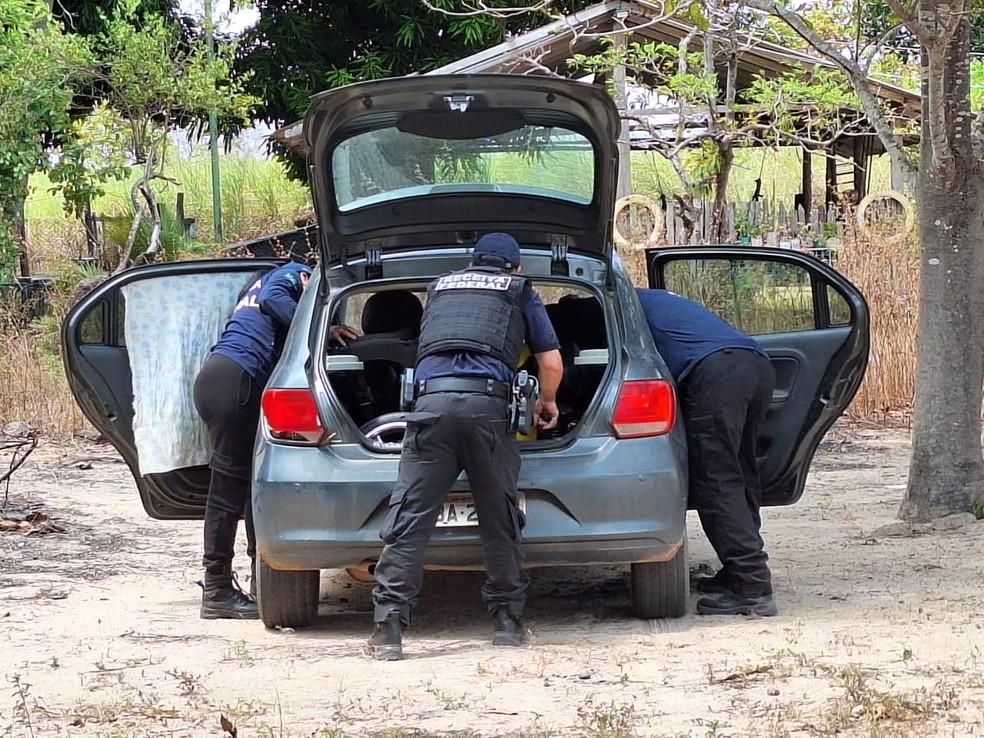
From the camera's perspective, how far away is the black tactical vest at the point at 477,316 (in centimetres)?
524

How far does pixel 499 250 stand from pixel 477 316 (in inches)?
13.1

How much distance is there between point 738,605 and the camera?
5.84 metres

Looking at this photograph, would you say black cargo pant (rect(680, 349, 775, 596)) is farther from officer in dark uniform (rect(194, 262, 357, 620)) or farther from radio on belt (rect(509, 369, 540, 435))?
officer in dark uniform (rect(194, 262, 357, 620))

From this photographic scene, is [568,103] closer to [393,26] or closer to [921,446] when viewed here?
[921,446]

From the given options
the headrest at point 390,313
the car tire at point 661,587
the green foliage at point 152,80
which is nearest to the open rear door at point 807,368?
the car tire at point 661,587

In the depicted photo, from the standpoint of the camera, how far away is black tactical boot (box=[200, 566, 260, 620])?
20.0 ft

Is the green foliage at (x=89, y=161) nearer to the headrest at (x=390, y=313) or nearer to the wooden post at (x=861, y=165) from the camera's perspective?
the headrest at (x=390, y=313)

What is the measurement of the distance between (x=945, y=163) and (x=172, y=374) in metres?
3.81

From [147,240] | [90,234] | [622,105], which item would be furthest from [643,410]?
[90,234]

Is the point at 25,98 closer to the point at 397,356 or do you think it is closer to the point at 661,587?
the point at 397,356

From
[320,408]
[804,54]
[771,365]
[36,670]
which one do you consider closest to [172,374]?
[320,408]

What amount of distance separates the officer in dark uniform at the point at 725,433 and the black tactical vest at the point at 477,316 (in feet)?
2.76

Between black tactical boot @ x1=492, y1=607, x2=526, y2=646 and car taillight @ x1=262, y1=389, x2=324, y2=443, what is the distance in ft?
3.06

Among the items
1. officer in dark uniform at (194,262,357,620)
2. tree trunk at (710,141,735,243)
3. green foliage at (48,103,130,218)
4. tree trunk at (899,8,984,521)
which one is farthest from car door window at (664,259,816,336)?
green foliage at (48,103,130,218)
